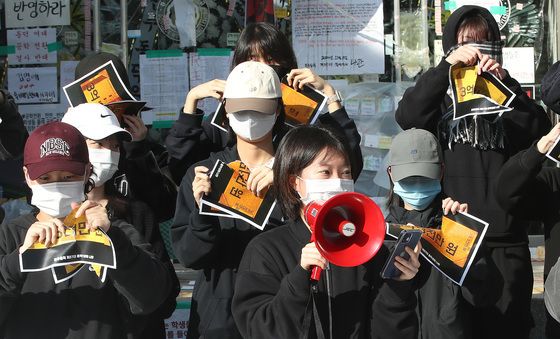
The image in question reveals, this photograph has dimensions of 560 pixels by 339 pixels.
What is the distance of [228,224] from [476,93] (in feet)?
4.96

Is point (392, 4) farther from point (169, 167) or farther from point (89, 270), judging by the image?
point (89, 270)

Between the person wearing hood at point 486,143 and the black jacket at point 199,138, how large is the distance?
640 millimetres

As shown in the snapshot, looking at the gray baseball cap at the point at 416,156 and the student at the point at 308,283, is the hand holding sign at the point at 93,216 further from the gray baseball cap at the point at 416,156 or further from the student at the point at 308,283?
the gray baseball cap at the point at 416,156

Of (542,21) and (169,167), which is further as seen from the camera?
(542,21)

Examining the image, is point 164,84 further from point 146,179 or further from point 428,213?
point 428,213

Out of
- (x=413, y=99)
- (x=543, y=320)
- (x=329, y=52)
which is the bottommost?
(x=543, y=320)

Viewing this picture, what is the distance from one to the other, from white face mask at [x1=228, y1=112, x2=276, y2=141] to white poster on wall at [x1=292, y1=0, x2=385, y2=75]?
325 cm

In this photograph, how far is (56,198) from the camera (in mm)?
3783

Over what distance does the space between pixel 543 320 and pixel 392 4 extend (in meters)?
2.70

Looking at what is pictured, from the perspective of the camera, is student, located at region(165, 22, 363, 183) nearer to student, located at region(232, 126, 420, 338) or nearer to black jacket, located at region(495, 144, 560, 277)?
black jacket, located at region(495, 144, 560, 277)

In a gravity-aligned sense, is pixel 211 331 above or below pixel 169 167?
below

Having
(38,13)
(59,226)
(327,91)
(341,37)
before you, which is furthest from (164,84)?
(59,226)

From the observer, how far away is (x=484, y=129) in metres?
5.10

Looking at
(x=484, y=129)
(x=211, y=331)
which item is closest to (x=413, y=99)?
(x=484, y=129)
